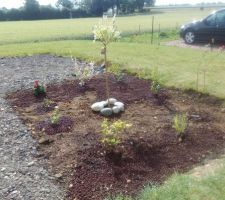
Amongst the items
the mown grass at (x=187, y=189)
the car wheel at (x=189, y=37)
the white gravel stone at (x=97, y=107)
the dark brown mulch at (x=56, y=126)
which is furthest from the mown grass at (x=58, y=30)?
the mown grass at (x=187, y=189)

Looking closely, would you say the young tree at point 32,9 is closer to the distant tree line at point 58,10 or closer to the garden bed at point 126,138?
the distant tree line at point 58,10

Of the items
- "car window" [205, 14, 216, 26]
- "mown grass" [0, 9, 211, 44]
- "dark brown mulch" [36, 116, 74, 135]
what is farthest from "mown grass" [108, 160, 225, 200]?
"mown grass" [0, 9, 211, 44]

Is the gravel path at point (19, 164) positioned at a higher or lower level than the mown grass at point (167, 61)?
higher

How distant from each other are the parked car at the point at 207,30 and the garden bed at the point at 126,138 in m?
12.9

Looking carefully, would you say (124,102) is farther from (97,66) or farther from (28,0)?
(28,0)

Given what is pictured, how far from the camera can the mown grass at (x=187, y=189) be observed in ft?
17.7

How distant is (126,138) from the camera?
7098 millimetres

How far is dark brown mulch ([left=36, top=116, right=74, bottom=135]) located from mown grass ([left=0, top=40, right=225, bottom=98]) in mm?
3696

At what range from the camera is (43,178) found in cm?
597

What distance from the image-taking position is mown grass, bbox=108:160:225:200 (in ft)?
17.7

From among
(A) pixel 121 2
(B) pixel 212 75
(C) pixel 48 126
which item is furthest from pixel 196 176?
(A) pixel 121 2

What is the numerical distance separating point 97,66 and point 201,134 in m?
6.71

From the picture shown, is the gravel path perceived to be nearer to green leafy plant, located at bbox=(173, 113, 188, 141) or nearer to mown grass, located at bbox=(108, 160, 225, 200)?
mown grass, located at bbox=(108, 160, 225, 200)

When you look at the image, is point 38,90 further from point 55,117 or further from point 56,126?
point 56,126
